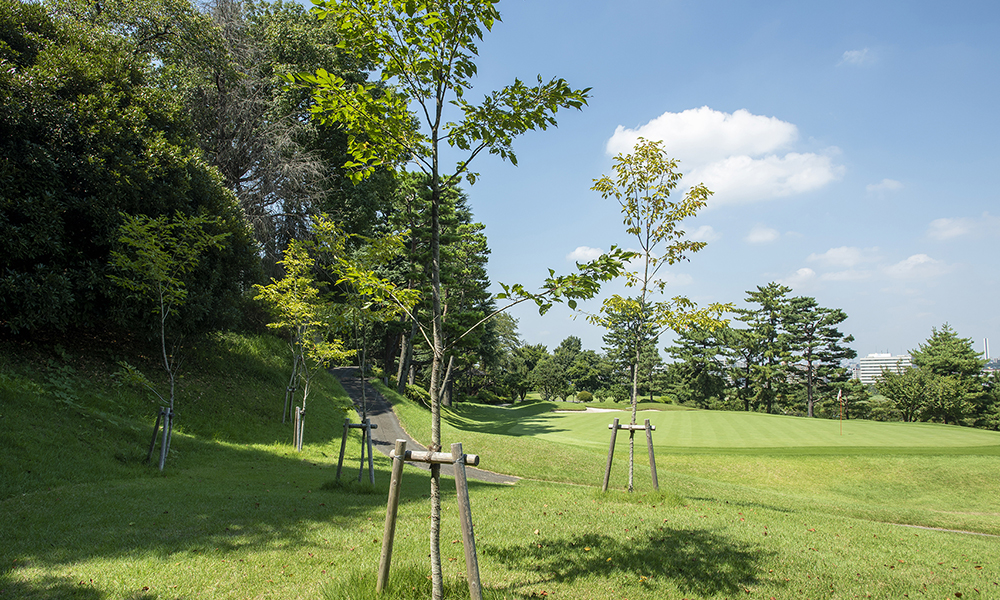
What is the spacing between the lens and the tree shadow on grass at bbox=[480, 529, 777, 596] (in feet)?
13.5

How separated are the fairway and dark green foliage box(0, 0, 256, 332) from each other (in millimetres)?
17236

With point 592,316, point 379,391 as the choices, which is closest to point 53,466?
point 592,316

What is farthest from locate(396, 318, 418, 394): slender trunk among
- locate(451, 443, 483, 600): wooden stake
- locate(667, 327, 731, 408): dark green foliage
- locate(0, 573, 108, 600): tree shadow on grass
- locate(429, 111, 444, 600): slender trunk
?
locate(667, 327, 731, 408): dark green foliage

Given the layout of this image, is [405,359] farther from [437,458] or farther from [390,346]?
[437,458]

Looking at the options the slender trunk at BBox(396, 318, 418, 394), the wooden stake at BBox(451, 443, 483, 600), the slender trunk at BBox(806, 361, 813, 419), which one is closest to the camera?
the wooden stake at BBox(451, 443, 483, 600)

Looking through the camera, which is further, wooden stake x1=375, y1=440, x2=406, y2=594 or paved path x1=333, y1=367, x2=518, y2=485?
paved path x1=333, y1=367, x2=518, y2=485

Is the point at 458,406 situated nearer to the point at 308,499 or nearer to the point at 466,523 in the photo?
the point at 308,499

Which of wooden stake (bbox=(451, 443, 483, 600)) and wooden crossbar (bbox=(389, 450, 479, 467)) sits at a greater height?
wooden crossbar (bbox=(389, 450, 479, 467))

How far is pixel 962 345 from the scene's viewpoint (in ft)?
138

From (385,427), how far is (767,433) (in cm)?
1667

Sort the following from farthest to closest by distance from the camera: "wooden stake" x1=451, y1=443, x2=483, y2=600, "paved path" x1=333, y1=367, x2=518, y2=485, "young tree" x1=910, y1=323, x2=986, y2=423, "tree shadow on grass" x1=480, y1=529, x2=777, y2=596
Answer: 1. "young tree" x1=910, y1=323, x2=986, y2=423
2. "paved path" x1=333, y1=367, x2=518, y2=485
3. "tree shadow on grass" x1=480, y1=529, x2=777, y2=596
4. "wooden stake" x1=451, y1=443, x2=483, y2=600

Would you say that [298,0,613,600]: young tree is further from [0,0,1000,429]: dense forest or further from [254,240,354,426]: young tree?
[254,240,354,426]: young tree

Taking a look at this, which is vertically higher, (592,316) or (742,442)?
(592,316)

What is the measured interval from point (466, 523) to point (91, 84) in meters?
14.9
